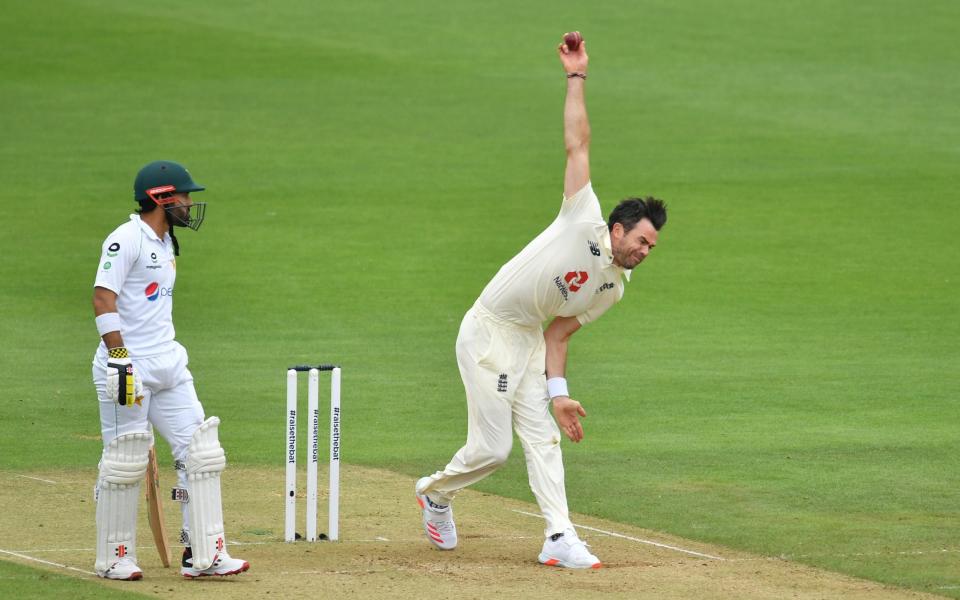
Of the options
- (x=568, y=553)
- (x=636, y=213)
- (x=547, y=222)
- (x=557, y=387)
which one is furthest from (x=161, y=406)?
(x=547, y=222)

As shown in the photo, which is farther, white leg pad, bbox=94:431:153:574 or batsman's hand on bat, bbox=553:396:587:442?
batsman's hand on bat, bbox=553:396:587:442

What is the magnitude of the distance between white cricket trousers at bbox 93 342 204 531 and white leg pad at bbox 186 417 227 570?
10 centimetres

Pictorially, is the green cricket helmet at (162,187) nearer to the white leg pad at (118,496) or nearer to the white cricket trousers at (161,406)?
the white cricket trousers at (161,406)

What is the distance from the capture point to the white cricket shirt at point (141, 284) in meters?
7.89

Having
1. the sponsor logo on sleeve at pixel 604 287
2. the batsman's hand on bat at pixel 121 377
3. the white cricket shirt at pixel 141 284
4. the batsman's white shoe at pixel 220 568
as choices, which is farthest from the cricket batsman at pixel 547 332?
the batsman's hand on bat at pixel 121 377

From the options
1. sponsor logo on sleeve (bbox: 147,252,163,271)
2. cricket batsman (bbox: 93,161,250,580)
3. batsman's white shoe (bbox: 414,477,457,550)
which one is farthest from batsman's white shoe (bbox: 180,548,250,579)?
sponsor logo on sleeve (bbox: 147,252,163,271)

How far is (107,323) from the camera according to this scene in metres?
7.73

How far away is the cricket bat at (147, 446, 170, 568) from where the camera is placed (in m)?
8.17

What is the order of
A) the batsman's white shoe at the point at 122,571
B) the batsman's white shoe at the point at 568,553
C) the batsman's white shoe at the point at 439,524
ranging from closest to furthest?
the batsman's white shoe at the point at 122,571 → the batsman's white shoe at the point at 568,553 → the batsman's white shoe at the point at 439,524

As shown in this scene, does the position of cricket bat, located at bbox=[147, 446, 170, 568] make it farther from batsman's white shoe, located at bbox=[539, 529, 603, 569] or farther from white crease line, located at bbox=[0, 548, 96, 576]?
batsman's white shoe, located at bbox=[539, 529, 603, 569]

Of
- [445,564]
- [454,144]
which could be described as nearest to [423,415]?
[445,564]

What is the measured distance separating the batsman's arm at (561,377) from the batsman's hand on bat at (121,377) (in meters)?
2.14

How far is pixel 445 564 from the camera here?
8297 mm

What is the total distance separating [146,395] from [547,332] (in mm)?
2061
